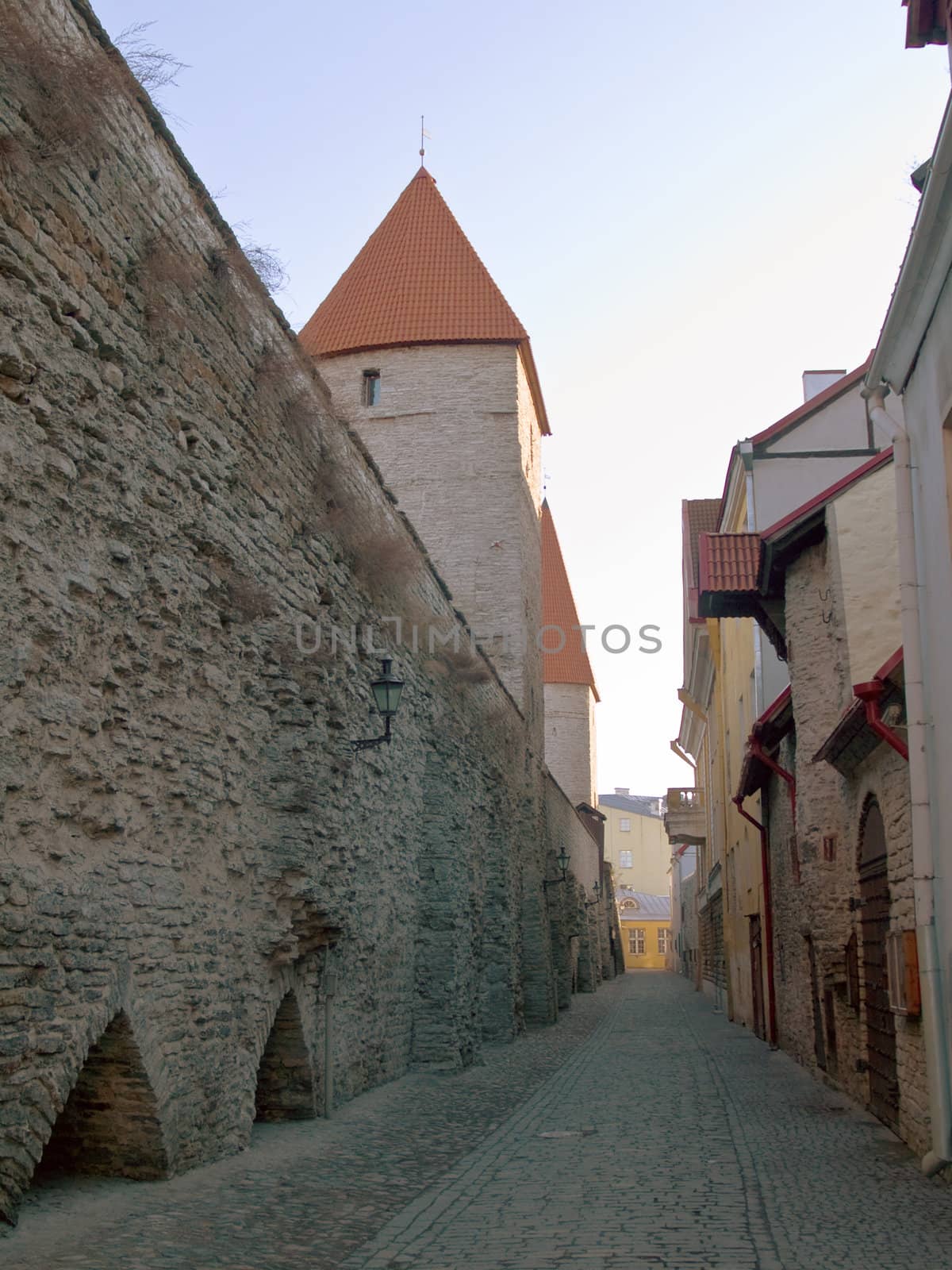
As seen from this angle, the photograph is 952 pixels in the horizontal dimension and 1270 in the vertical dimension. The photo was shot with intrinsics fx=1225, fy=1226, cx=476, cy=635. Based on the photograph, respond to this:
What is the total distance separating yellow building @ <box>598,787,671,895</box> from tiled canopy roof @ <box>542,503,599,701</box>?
117 feet

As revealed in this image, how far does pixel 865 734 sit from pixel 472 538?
15866 mm

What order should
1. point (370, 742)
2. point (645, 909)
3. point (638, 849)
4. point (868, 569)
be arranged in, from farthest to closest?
1. point (638, 849)
2. point (645, 909)
3. point (868, 569)
4. point (370, 742)

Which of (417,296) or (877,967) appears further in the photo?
(417,296)

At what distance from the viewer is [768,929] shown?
16859 mm

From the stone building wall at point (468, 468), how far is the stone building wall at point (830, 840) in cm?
1062

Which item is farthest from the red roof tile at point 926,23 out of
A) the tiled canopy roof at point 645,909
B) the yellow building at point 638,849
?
the yellow building at point 638,849

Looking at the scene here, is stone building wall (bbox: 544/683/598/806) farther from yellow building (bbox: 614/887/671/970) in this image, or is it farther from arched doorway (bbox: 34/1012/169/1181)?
arched doorway (bbox: 34/1012/169/1181)

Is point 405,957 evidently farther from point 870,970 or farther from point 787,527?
point 787,527

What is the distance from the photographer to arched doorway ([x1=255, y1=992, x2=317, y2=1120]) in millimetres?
8750

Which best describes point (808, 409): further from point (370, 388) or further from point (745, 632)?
point (370, 388)

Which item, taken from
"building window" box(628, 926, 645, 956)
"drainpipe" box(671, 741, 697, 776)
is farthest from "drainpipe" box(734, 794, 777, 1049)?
"building window" box(628, 926, 645, 956)

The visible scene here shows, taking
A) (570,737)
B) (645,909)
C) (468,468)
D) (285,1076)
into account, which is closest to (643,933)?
(645,909)

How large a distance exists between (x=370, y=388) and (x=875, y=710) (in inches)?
743

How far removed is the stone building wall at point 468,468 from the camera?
78.9 ft
